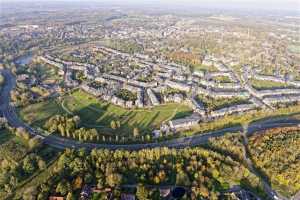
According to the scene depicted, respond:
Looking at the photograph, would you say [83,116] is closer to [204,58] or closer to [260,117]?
[260,117]

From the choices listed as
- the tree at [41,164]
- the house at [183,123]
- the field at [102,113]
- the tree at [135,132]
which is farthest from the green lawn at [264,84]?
the tree at [41,164]

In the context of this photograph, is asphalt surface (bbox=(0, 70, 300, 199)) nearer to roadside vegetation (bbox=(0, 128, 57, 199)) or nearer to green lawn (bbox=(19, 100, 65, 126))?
green lawn (bbox=(19, 100, 65, 126))

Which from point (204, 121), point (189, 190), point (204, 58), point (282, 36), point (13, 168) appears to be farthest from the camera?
point (282, 36)

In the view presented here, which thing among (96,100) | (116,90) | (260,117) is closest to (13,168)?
(96,100)

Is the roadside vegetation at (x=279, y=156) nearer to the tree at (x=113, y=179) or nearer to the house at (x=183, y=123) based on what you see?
the house at (x=183, y=123)

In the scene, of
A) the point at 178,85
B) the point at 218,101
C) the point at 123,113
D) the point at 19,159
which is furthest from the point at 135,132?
the point at 178,85

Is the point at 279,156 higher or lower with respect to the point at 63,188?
higher

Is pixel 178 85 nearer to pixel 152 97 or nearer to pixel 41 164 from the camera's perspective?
pixel 152 97

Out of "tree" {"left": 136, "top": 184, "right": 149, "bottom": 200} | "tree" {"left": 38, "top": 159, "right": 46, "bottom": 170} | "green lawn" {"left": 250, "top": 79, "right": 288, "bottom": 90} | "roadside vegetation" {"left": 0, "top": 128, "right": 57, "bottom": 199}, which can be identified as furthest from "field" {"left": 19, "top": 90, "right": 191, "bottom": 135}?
"green lawn" {"left": 250, "top": 79, "right": 288, "bottom": 90}
